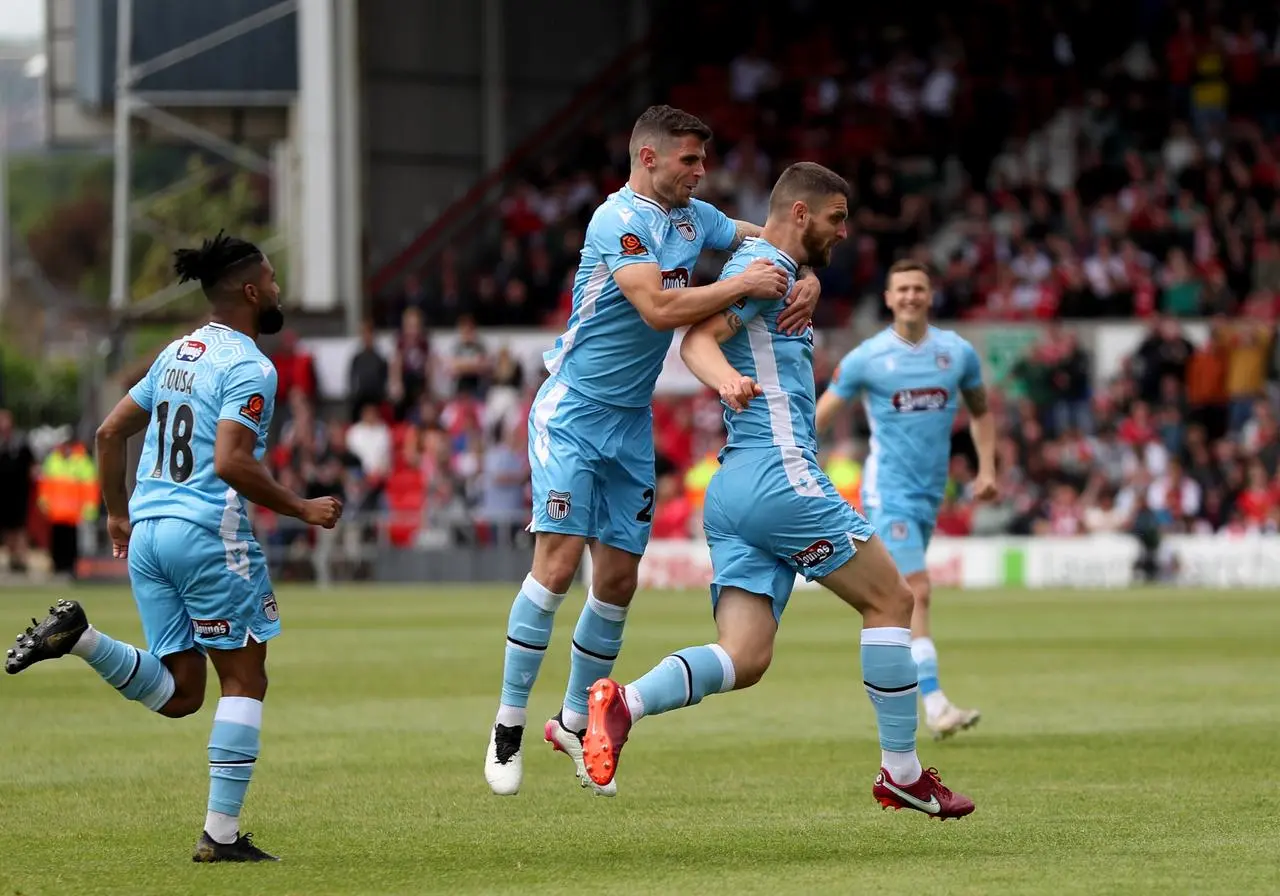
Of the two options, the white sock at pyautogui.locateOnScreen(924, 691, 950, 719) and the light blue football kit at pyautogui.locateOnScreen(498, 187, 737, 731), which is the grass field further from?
the light blue football kit at pyautogui.locateOnScreen(498, 187, 737, 731)

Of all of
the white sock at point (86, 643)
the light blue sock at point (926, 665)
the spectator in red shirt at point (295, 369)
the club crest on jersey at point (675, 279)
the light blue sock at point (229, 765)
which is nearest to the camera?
the light blue sock at point (229, 765)

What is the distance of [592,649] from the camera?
30.1 feet

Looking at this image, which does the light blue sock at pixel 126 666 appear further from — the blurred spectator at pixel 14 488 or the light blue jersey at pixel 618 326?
the blurred spectator at pixel 14 488

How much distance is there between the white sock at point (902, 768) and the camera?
783 cm

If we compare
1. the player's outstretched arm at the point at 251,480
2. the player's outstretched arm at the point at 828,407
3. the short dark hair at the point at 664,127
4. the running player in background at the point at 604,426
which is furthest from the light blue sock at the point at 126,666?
the player's outstretched arm at the point at 828,407

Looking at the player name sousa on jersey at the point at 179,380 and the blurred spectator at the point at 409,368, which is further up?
the player name sousa on jersey at the point at 179,380

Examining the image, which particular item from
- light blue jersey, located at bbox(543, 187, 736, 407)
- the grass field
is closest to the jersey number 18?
the grass field

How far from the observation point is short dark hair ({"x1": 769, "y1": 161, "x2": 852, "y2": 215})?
7.96 meters

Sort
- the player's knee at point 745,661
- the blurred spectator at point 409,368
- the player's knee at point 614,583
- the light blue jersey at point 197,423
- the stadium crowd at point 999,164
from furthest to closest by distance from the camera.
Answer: the stadium crowd at point 999,164 < the blurred spectator at point 409,368 < the player's knee at point 614,583 < the player's knee at point 745,661 < the light blue jersey at point 197,423

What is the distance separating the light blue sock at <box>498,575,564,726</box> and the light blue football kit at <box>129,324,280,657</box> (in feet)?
4.40

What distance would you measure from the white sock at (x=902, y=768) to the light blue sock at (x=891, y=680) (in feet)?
0.11

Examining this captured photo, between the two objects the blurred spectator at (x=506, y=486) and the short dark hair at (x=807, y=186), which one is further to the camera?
the blurred spectator at (x=506, y=486)

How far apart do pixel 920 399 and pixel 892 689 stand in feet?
15.3

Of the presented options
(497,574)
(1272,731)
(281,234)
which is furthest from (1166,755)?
(281,234)
